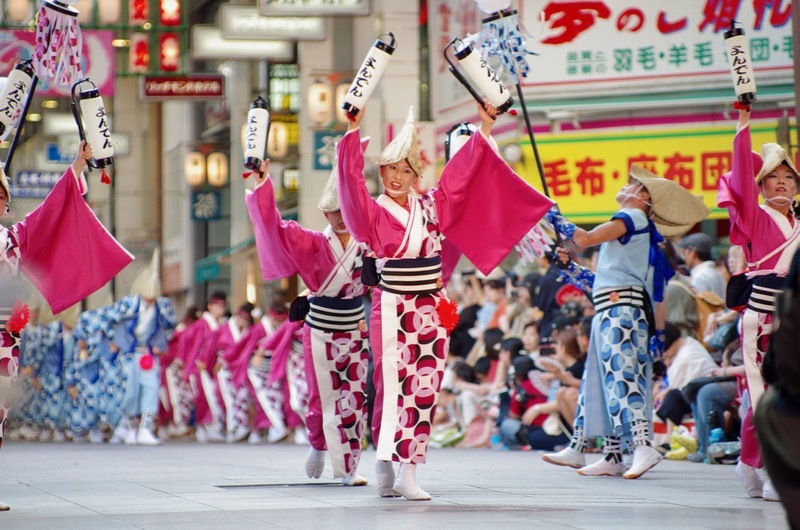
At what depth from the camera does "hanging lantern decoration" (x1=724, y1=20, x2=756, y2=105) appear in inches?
275

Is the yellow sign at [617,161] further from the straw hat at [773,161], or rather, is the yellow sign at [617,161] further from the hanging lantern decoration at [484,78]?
the hanging lantern decoration at [484,78]

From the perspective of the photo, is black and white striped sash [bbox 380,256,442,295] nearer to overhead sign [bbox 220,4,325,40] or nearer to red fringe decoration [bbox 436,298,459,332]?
red fringe decoration [bbox 436,298,459,332]

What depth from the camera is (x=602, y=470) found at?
8.22 metres

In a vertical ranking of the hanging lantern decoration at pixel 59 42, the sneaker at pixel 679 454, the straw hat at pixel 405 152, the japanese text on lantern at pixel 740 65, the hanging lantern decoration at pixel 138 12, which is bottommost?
the sneaker at pixel 679 454

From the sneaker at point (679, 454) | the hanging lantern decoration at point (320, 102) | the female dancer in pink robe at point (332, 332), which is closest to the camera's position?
the female dancer in pink robe at point (332, 332)

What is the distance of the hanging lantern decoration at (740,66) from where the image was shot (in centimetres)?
698

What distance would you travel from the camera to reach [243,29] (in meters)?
17.7

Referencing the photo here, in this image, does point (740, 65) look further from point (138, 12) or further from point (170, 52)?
point (170, 52)

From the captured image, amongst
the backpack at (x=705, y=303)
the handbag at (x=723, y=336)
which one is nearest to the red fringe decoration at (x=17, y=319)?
the handbag at (x=723, y=336)

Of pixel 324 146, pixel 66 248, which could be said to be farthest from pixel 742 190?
pixel 324 146

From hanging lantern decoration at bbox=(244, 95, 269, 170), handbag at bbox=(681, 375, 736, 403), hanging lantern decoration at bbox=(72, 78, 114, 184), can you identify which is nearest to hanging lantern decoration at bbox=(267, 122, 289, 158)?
handbag at bbox=(681, 375, 736, 403)

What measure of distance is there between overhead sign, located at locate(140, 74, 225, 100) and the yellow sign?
A: 5.52 m

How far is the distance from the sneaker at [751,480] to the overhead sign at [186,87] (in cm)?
1387

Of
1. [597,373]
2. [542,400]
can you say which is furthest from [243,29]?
[597,373]
